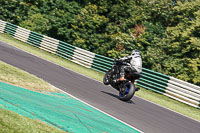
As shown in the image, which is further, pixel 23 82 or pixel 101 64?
pixel 101 64

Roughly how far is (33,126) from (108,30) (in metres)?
23.9

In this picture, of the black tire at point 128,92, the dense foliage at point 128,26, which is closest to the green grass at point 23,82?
the black tire at point 128,92

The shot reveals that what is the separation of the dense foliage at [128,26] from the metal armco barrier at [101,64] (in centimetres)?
341

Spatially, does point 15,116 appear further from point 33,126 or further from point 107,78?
point 107,78

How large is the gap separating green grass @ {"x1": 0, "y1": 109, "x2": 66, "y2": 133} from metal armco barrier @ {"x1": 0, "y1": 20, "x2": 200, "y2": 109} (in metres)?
11.3

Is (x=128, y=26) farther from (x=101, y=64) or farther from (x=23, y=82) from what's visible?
(x=23, y=82)

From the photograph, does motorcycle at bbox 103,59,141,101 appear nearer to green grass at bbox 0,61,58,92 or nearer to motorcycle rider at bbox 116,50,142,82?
motorcycle rider at bbox 116,50,142,82

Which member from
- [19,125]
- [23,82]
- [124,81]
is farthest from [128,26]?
[19,125]

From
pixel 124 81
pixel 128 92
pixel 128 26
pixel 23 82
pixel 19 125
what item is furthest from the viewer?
pixel 128 26

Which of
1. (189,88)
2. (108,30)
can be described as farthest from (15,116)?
(108,30)

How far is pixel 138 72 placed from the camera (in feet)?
35.9

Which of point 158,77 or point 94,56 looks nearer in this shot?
point 158,77

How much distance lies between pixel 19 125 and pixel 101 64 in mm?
16202

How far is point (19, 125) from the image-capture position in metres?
5.09
